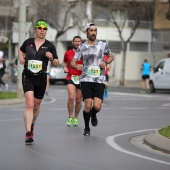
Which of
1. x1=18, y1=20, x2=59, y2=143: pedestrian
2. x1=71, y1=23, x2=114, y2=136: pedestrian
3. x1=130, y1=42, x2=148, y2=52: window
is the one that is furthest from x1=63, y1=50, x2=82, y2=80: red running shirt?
x1=130, y1=42, x2=148, y2=52: window

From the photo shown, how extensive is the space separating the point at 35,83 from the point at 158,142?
90.0 inches

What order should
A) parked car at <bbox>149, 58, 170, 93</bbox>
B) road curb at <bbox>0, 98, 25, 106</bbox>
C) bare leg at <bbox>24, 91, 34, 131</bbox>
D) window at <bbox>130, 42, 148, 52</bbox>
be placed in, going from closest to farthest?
bare leg at <bbox>24, 91, 34, 131</bbox>, road curb at <bbox>0, 98, 25, 106</bbox>, parked car at <bbox>149, 58, 170, 93</bbox>, window at <bbox>130, 42, 148, 52</bbox>

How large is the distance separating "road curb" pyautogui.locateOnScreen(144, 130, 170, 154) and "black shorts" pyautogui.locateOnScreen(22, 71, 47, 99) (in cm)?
202

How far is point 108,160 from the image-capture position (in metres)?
9.30

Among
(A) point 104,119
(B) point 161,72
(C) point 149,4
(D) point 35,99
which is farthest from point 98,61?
(C) point 149,4

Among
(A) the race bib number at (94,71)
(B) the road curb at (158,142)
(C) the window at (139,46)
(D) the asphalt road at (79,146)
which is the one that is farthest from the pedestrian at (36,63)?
(C) the window at (139,46)

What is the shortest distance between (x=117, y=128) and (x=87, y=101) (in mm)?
1987

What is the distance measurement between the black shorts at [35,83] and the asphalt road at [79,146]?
0.84 meters

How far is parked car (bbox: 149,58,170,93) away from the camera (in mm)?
32219

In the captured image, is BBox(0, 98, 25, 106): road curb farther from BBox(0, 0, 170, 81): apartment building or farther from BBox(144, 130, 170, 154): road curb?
BBox(0, 0, 170, 81): apartment building

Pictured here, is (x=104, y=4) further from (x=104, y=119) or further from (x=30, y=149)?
(x=30, y=149)

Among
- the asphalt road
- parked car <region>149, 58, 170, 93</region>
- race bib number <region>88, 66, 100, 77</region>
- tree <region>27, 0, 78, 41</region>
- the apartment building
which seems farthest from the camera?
tree <region>27, 0, 78, 41</region>

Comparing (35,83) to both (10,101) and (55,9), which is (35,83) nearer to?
(10,101)

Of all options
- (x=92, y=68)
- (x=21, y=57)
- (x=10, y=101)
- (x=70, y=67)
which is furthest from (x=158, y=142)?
(x=10, y=101)
